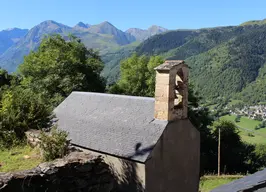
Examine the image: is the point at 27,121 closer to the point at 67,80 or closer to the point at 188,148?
the point at 188,148

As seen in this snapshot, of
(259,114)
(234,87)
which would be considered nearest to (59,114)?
(259,114)

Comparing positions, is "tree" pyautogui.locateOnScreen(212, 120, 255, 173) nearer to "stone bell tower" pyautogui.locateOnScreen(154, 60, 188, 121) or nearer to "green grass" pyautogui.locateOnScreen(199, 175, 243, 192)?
"green grass" pyautogui.locateOnScreen(199, 175, 243, 192)

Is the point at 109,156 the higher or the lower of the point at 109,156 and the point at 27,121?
the lower

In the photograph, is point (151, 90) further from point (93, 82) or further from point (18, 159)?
point (18, 159)

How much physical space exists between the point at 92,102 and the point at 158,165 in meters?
5.27

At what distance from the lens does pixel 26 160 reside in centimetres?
922

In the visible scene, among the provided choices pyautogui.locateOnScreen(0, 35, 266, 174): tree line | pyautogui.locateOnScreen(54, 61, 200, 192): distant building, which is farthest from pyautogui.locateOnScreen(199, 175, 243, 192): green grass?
pyautogui.locateOnScreen(0, 35, 266, 174): tree line

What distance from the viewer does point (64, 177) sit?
684 centimetres


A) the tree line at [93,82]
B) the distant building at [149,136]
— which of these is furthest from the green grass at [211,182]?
the tree line at [93,82]

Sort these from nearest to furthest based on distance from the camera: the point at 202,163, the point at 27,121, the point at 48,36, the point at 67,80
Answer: the point at 27,121 < the point at 67,80 < the point at 202,163 < the point at 48,36

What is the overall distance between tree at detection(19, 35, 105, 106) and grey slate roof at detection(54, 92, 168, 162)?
9.04 metres

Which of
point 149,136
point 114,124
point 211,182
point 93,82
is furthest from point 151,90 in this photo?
point 149,136

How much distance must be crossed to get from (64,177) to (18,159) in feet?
10.7

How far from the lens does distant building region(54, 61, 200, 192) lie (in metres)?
10.8
